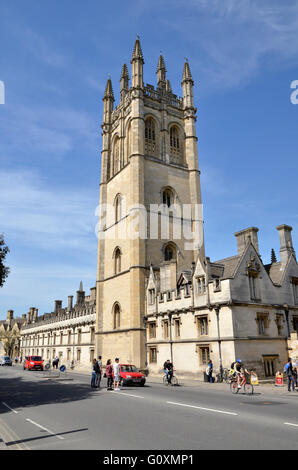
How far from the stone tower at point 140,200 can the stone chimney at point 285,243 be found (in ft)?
31.0

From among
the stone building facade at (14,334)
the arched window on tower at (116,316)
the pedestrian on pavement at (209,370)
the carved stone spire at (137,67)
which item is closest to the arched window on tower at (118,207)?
the arched window on tower at (116,316)

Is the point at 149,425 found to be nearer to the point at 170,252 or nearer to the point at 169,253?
the point at 169,253

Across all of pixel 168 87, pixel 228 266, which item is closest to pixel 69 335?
pixel 228 266

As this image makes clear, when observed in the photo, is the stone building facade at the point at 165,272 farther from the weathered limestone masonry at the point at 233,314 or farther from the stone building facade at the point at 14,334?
the stone building facade at the point at 14,334

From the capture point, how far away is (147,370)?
31516 millimetres

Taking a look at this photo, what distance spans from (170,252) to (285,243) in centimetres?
1238

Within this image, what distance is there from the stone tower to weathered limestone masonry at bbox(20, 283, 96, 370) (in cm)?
880

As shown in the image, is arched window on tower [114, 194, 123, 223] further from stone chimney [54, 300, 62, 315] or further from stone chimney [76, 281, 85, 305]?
stone chimney [54, 300, 62, 315]

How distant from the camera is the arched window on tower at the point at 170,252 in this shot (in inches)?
1472

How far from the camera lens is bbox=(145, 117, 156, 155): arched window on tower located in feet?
136

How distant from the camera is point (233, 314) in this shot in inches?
932

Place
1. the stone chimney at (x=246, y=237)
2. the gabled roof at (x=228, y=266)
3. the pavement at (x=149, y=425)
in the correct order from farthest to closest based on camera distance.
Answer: the stone chimney at (x=246, y=237) → the gabled roof at (x=228, y=266) → the pavement at (x=149, y=425)

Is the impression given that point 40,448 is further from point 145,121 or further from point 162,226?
point 145,121

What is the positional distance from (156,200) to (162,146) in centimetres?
773
